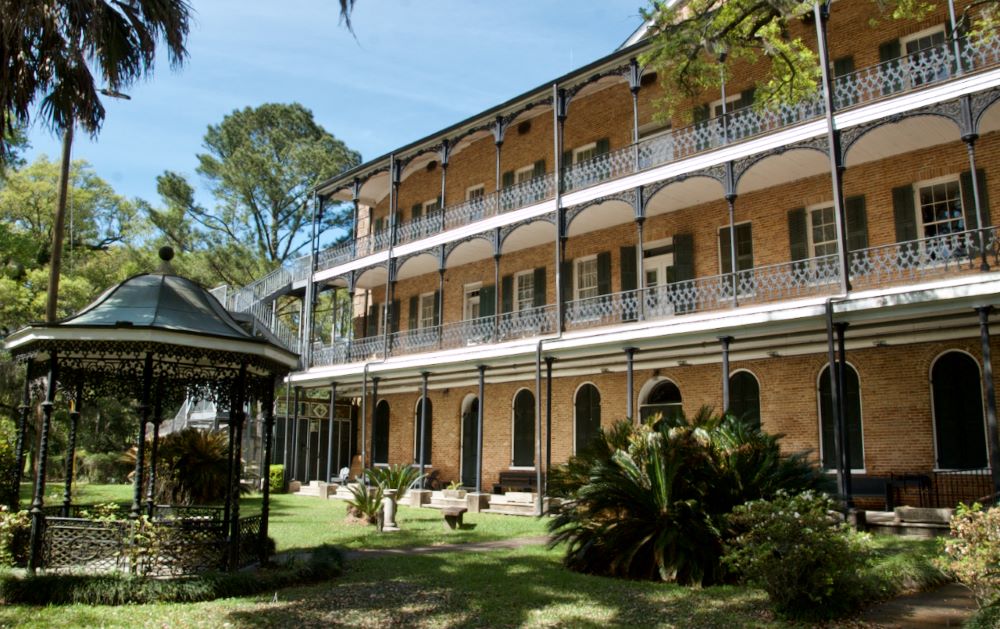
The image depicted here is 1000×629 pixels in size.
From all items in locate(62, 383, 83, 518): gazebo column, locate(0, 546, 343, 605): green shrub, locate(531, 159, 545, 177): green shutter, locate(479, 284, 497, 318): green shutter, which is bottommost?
locate(0, 546, 343, 605): green shrub

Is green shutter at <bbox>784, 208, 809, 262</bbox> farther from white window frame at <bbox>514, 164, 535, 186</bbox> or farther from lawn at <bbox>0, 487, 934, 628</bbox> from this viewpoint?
white window frame at <bbox>514, 164, 535, 186</bbox>

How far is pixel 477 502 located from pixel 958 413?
1033 centimetres

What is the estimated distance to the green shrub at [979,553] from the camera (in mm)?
5789

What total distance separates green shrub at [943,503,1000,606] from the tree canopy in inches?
1381

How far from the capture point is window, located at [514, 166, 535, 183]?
23.7 meters

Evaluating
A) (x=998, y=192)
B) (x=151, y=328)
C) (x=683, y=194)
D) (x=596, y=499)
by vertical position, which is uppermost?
(x=683, y=194)

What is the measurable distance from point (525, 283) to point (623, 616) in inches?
659

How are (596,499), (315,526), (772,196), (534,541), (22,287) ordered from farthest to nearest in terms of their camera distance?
(22,287), (772,196), (315,526), (534,541), (596,499)

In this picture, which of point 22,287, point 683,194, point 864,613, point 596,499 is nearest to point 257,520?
point 596,499

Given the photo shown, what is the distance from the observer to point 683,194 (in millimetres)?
18609

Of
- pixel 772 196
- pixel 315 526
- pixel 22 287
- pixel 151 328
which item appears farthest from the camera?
pixel 22 287

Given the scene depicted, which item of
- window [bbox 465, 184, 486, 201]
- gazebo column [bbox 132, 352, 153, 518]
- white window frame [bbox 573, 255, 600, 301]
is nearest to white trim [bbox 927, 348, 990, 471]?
white window frame [bbox 573, 255, 600, 301]

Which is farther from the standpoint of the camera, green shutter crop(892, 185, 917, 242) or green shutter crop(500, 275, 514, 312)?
green shutter crop(500, 275, 514, 312)

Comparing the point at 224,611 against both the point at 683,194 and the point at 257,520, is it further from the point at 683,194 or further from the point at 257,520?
the point at 683,194
